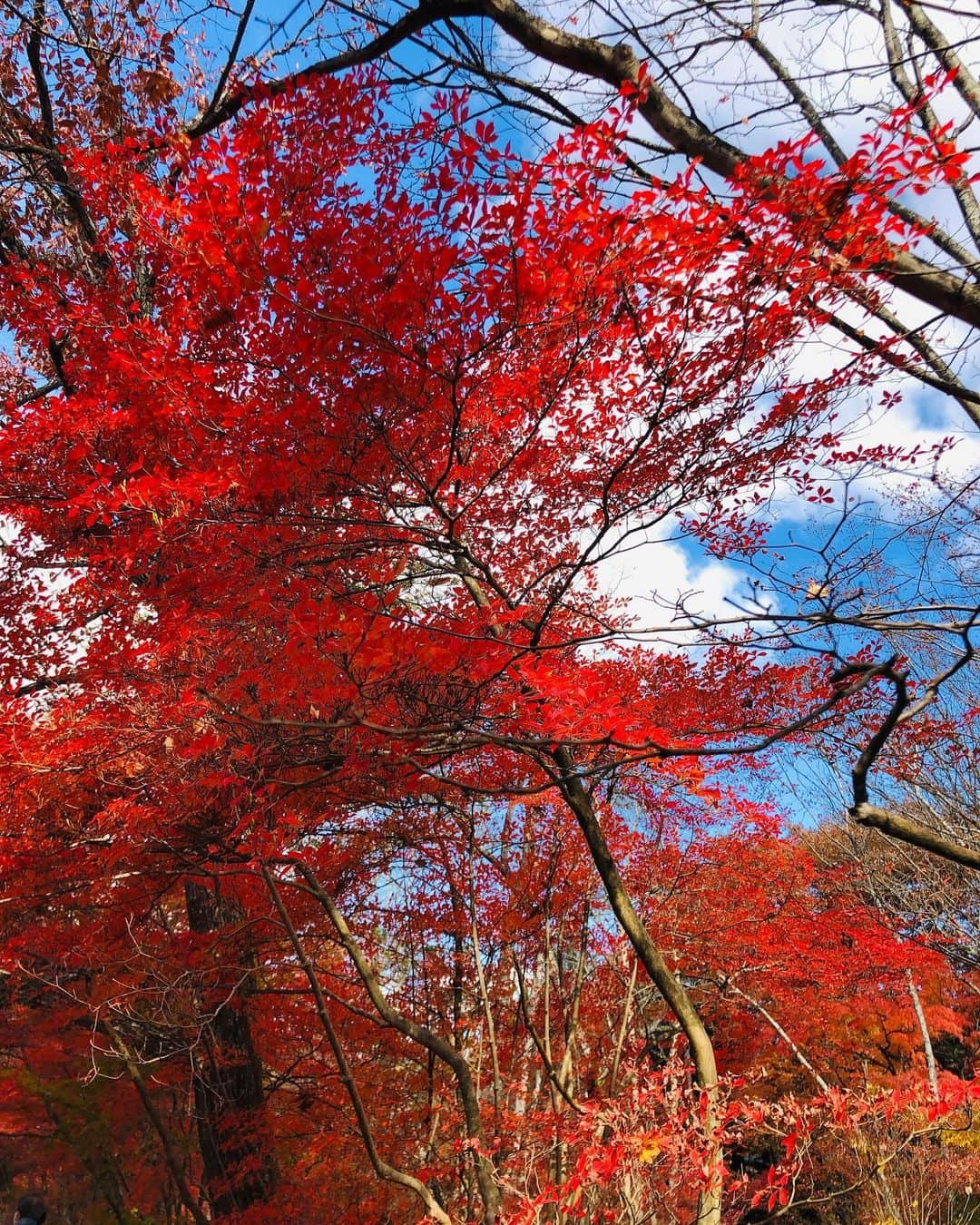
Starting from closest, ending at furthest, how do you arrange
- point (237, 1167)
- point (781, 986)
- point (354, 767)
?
point (354, 767), point (237, 1167), point (781, 986)

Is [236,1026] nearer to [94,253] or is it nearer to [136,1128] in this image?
[136,1128]

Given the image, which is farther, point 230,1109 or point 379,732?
point 230,1109

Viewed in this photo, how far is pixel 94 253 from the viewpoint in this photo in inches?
352

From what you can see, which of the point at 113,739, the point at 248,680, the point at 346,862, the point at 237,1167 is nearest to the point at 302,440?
the point at 248,680

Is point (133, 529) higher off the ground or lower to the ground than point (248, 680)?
higher

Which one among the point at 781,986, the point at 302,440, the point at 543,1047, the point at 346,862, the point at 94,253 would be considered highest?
the point at 94,253

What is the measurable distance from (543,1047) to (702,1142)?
1.93m

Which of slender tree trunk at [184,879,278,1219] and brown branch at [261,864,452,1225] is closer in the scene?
brown branch at [261,864,452,1225]

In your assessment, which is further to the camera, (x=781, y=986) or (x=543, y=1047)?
(x=781, y=986)

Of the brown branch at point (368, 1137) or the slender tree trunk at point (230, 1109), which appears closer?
the brown branch at point (368, 1137)

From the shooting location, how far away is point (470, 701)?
5.36 metres

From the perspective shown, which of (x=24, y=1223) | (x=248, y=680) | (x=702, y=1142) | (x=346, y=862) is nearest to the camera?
(x=702, y=1142)

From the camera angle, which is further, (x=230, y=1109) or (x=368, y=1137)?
(x=230, y=1109)

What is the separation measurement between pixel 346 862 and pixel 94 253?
7619mm
